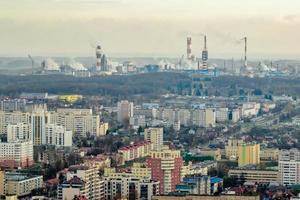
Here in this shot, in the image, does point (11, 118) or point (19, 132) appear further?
point (11, 118)

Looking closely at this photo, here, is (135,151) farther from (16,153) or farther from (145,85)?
(145,85)

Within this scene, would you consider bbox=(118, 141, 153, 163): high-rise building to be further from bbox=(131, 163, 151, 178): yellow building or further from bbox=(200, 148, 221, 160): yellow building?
bbox=(131, 163, 151, 178): yellow building

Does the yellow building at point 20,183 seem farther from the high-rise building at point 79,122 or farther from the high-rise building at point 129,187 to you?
the high-rise building at point 79,122

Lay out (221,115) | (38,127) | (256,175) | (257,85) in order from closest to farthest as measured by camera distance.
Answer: (256,175)
(38,127)
(221,115)
(257,85)

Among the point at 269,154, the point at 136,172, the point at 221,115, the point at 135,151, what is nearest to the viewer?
the point at 136,172

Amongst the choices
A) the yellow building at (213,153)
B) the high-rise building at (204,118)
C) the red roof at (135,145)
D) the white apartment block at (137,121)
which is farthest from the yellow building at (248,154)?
the high-rise building at (204,118)

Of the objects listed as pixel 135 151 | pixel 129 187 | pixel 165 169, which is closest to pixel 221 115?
pixel 135 151

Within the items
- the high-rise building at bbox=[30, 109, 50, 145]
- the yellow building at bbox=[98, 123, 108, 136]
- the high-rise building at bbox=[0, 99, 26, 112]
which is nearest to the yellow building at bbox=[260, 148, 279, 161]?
the high-rise building at bbox=[30, 109, 50, 145]
